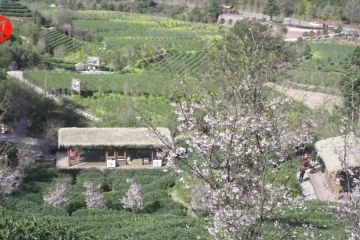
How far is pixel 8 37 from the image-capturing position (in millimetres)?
58750

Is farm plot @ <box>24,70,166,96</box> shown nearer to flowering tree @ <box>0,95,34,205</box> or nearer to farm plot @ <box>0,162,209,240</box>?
farm plot @ <box>0,162,209,240</box>

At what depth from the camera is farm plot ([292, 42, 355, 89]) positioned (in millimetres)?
48713

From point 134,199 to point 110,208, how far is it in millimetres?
1215

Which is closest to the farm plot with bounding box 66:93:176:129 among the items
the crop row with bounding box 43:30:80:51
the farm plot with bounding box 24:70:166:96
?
the farm plot with bounding box 24:70:166:96

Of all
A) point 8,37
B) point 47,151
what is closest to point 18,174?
point 47,151

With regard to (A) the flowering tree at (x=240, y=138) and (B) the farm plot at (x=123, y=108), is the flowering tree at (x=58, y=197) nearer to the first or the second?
(B) the farm plot at (x=123, y=108)

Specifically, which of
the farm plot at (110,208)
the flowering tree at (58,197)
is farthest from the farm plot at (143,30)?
the flowering tree at (58,197)

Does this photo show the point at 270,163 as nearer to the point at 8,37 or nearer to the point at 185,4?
the point at 8,37

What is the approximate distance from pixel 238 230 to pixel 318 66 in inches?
2016

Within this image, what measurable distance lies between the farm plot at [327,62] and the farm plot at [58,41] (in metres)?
28.3

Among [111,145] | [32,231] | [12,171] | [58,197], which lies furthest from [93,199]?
[32,231]

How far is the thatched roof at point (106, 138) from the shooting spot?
1093 inches

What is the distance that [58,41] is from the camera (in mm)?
65125

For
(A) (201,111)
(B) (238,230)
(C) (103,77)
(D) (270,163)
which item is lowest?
(C) (103,77)
